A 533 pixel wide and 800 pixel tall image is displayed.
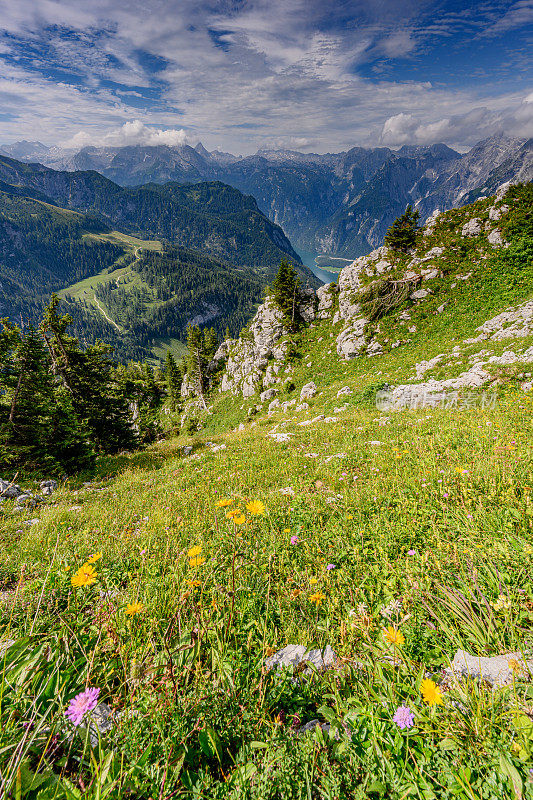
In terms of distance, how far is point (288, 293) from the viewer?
1463 inches

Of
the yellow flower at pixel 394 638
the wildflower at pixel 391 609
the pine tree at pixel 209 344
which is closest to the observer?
→ the yellow flower at pixel 394 638

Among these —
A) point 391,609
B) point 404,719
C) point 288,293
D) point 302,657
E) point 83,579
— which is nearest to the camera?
point 404,719

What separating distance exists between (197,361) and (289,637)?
52.2 meters

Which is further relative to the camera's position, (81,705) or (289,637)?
(289,637)

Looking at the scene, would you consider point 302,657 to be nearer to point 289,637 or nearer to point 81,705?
point 289,637

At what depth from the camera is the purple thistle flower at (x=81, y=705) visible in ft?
5.31

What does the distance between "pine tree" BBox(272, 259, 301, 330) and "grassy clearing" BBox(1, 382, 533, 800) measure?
33.6m

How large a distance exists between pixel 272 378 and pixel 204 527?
30651mm

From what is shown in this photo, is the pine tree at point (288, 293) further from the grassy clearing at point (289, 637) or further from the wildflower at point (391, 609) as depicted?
the wildflower at point (391, 609)

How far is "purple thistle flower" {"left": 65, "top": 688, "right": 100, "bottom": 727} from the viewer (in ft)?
5.31

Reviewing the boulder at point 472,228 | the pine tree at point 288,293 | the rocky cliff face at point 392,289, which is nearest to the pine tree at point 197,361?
the rocky cliff face at point 392,289

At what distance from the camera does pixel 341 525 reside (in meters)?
4.66

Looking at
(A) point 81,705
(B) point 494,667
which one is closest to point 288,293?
(B) point 494,667

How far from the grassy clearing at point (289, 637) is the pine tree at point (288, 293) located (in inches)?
→ 1321
